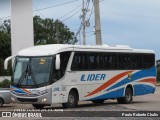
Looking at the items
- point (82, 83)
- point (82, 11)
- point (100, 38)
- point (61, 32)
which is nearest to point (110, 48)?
point (82, 83)

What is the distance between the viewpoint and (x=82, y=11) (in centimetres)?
6925

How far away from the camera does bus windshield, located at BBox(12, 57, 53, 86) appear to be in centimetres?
2220

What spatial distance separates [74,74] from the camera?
23.6m

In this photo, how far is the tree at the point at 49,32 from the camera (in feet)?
314

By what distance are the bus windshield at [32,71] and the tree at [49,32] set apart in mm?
70672

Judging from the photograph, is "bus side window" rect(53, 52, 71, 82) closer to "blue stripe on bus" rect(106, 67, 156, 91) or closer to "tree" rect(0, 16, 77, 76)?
"blue stripe on bus" rect(106, 67, 156, 91)

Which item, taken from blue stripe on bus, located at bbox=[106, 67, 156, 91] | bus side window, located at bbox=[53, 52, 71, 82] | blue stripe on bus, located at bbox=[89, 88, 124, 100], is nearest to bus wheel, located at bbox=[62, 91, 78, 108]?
→ bus side window, located at bbox=[53, 52, 71, 82]

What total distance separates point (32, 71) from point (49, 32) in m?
75.6

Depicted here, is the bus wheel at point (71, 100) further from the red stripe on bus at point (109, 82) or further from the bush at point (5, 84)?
the bush at point (5, 84)

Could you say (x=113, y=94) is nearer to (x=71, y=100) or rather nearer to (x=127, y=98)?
(x=127, y=98)

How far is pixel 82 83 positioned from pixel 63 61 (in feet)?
6.48

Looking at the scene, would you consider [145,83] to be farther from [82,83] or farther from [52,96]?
[52,96]

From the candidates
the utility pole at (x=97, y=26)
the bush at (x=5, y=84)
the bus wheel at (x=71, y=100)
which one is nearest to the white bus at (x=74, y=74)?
the bus wheel at (x=71, y=100)

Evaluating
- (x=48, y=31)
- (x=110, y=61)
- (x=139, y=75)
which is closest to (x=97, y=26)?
(x=139, y=75)
